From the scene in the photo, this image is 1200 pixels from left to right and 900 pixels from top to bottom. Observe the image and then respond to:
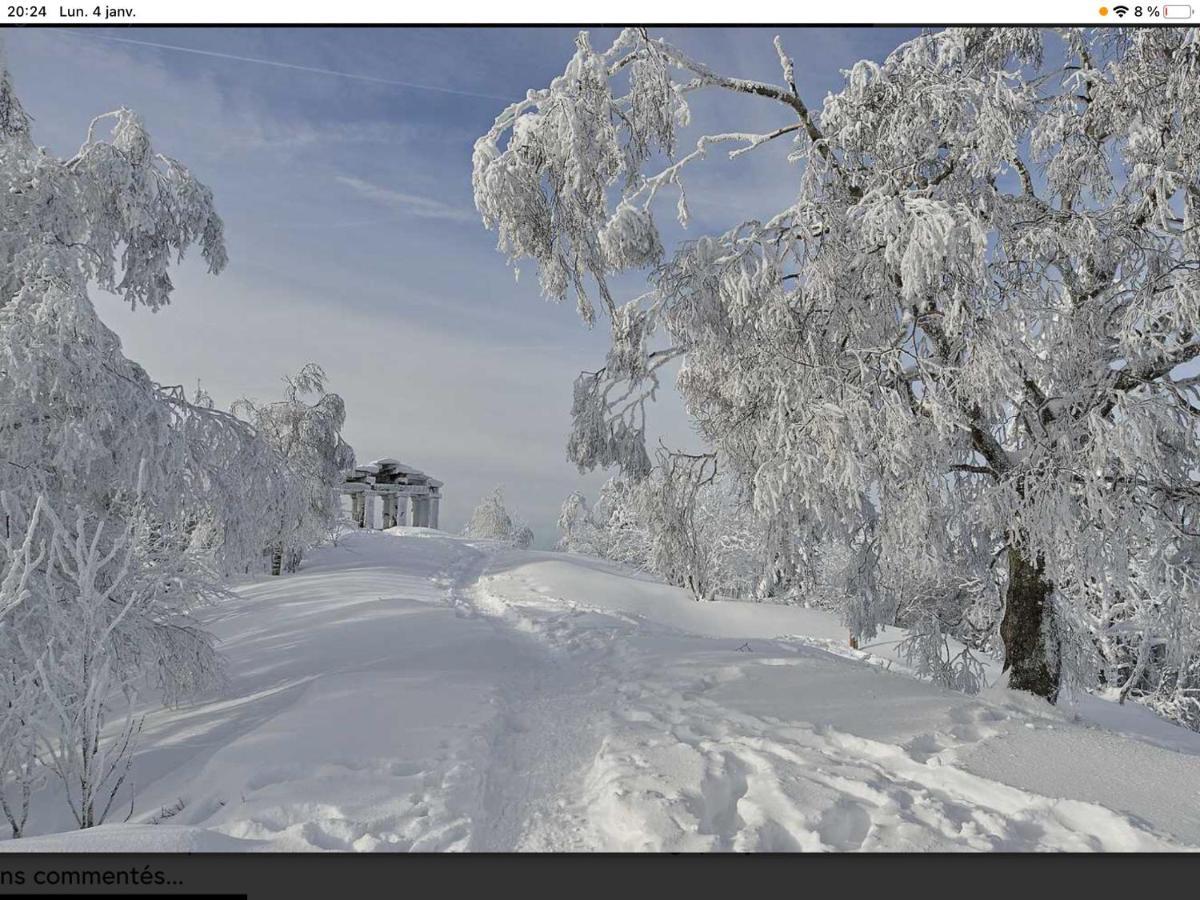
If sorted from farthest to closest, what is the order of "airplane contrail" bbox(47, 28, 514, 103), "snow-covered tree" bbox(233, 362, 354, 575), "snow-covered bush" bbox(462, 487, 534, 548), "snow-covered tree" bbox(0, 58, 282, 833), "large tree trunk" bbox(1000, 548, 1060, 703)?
"snow-covered bush" bbox(462, 487, 534, 548) → "snow-covered tree" bbox(233, 362, 354, 575) → "large tree trunk" bbox(1000, 548, 1060, 703) → "snow-covered tree" bbox(0, 58, 282, 833) → "airplane contrail" bbox(47, 28, 514, 103)

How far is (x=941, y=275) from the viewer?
4609mm

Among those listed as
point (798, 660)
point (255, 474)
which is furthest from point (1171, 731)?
point (255, 474)

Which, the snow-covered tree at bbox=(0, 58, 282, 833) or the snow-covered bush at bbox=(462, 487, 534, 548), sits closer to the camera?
the snow-covered tree at bbox=(0, 58, 282, 833)

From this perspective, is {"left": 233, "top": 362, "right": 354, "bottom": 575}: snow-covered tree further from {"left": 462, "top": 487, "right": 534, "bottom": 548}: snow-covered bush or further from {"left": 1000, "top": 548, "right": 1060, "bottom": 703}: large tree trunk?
{"left": 462, "top": 487, "right": 534, "bottom": 548}: snow-covered bush

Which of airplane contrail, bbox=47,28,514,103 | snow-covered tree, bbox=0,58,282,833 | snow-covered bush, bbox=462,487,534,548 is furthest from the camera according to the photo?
snow-covered bush, bbox=462,487,534,548

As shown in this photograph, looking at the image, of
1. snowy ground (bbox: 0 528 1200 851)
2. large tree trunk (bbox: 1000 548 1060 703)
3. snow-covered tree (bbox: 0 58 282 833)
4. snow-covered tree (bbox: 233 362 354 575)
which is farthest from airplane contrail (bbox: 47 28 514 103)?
snow-covered tree (bbox: 233 362 354 575)

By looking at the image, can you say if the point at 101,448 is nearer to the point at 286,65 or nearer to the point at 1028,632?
the point at 286,65

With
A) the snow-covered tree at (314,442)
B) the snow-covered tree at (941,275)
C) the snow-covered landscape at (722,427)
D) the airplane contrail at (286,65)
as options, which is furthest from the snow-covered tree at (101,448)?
the snow-covered tree at (314,442)

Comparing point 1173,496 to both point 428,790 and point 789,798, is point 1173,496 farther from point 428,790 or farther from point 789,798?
point 428,790

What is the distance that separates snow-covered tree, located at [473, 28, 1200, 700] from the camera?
15.6ft

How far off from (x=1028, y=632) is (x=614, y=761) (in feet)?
14.5

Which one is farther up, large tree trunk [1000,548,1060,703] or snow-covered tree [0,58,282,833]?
snow-covered tree [0,58,282,833]

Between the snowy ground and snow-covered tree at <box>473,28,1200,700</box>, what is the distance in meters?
1.49

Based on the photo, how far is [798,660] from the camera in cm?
679
